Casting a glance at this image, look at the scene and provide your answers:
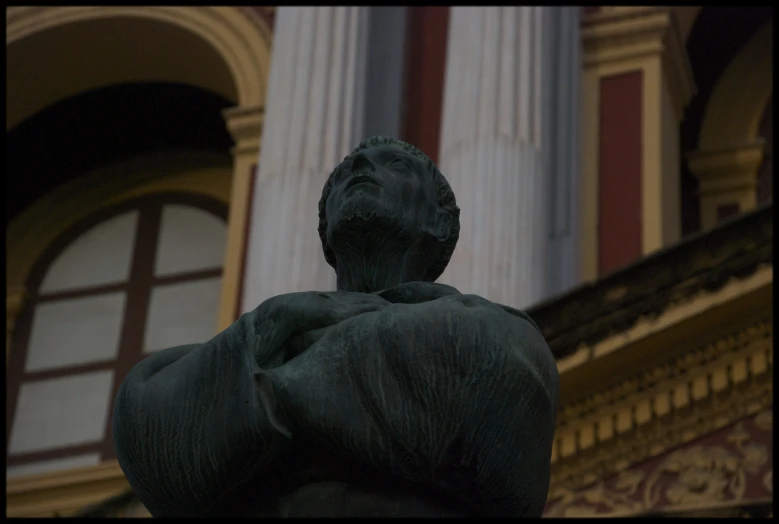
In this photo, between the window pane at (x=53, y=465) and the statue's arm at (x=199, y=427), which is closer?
the statue's arm at (x=199, y=427)

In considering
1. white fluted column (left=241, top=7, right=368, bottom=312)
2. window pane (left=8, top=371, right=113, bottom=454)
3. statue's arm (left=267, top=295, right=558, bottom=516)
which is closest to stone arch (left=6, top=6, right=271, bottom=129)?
white fluted column (left=241, top=7, right=368, bottom=312)

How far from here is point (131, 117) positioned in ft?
44.5

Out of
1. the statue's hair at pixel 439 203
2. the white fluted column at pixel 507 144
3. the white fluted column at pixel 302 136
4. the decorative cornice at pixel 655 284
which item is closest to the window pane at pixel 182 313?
the white fluted column at pixel 302 136

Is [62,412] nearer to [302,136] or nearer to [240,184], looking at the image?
[240,184]

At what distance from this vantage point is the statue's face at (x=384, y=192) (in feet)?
8.96

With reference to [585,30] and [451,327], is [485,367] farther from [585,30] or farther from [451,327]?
[585,30]

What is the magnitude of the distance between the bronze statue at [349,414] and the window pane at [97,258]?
1064 cm

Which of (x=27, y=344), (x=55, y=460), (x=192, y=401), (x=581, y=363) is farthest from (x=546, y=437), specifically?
(x=27, y=344)

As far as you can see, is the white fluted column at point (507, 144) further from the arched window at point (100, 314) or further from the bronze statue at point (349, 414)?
the bronze statue at point (349, 414)

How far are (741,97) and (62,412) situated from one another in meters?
4.33

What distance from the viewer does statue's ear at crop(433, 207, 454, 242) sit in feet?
9.27

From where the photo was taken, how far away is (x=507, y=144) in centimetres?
973

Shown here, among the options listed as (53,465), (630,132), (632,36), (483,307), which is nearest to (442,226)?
(483,307)

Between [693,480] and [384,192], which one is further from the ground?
[693,480]
